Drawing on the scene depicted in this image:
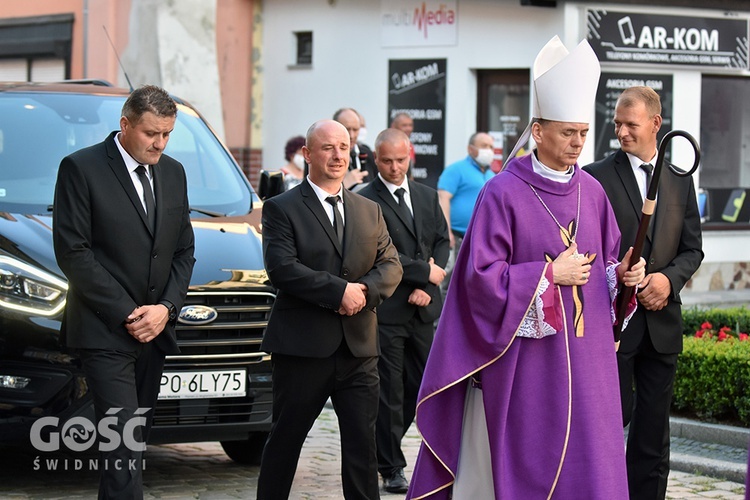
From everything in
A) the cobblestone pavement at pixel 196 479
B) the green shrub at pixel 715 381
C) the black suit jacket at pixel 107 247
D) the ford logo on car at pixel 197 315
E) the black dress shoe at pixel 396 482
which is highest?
the black suit jacket at pixel 107 247

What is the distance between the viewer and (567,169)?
19.0 feet

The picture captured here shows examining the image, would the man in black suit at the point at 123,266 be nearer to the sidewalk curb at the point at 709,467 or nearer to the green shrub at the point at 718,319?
the sidewalk curb at the point at 709,467

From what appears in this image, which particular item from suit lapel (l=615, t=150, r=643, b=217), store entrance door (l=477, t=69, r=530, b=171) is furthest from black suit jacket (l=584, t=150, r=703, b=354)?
store entrance door (l=477, t=69, r=530, b=171)

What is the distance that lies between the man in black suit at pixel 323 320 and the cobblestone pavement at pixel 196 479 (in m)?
1.18

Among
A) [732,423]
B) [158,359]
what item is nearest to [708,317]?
[732,423]

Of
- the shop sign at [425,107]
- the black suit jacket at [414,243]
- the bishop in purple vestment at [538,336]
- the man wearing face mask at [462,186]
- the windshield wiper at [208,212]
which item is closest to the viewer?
the bishop in purple vestment at [538,336]

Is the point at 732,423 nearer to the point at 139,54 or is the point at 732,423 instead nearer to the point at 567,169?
the point at 567,169

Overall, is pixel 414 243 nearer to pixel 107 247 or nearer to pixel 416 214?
pixel 416 214

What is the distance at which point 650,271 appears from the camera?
661 cm

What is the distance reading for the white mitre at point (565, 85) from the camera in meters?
5.68

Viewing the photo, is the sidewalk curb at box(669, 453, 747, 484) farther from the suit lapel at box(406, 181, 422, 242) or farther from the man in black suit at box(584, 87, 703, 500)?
the suit lapel at box(406, 181, 422, 242)

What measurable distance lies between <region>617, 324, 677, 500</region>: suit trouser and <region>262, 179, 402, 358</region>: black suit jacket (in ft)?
4.11

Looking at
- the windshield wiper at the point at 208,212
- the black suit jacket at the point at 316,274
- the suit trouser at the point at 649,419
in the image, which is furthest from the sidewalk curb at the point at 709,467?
the windshield wiper at the point at 208,212

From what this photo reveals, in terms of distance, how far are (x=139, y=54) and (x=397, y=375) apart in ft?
40.2
